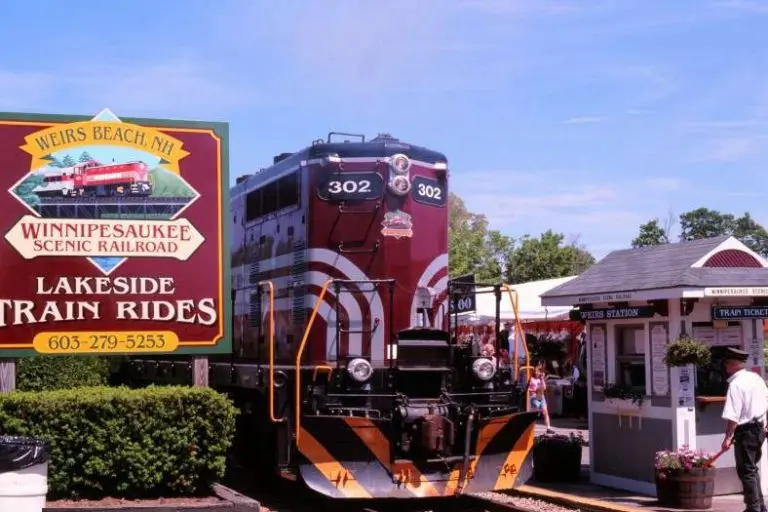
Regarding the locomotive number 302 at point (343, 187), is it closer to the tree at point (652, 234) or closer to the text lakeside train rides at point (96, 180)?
the text lakeside train rides at point (96, 180)

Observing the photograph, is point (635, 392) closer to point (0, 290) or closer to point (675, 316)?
point (675, 316)

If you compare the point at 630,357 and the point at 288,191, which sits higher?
the point at 288,191

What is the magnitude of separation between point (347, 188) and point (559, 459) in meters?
4.48

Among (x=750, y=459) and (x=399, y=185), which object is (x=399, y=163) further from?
(x=750, y=459)

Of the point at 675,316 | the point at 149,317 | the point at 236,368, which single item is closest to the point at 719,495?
the point at 675,316

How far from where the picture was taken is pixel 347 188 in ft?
36.6

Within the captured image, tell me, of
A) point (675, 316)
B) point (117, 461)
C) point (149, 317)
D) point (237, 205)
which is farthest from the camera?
point (237, 205)

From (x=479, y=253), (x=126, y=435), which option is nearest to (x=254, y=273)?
(x=126, y=435)

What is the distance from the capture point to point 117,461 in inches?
352

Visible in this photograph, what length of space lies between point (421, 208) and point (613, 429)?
11.7ft

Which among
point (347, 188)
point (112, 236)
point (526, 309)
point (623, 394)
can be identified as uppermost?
point (347, 188)

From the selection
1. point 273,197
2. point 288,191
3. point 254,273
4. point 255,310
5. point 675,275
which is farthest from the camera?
point 254,273

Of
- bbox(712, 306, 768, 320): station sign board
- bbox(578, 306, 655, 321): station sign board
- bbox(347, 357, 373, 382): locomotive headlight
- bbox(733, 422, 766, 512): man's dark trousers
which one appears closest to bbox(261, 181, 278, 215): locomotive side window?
bbox(347, 357, 373, 382): locomotive headlight

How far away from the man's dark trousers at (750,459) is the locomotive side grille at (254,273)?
20.5ft
